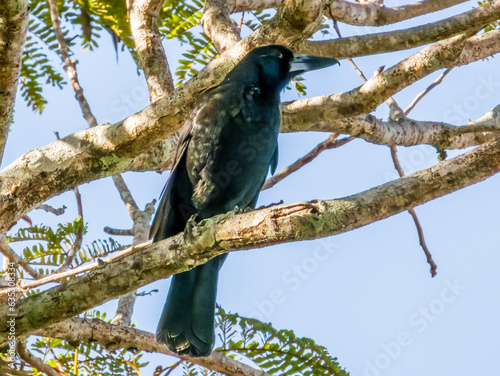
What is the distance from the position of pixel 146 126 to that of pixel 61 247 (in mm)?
1097

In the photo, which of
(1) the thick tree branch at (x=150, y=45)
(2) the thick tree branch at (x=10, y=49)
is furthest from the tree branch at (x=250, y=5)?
(2) the thick tree branch at (x=10, y=49)

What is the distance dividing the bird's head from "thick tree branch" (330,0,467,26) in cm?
30

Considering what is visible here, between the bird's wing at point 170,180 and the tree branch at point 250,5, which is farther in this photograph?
the tree branch at point 250,5

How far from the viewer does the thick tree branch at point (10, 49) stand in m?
2.22

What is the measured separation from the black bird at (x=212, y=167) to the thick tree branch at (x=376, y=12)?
0.52 m

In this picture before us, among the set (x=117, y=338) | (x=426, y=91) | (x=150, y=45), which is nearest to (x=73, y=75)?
(x=150, y=45)

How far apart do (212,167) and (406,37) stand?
51.8 inches

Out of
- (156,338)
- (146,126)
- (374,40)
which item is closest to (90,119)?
(146,126)

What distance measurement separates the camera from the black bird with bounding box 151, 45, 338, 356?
3.60 metres

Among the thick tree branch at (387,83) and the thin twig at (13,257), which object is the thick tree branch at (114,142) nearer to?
the thick tree branch at (387,83)

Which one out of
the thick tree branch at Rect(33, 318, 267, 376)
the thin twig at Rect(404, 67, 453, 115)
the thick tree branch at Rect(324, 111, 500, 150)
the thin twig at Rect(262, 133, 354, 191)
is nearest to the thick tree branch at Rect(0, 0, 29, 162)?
the thick tree branch at Rect(33, 318, 267, 376)

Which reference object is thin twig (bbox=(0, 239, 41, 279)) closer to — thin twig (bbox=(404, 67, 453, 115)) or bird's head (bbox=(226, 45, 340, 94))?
bird's head (bbox=(226, 45, 340, 94))

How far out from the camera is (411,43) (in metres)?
2.93

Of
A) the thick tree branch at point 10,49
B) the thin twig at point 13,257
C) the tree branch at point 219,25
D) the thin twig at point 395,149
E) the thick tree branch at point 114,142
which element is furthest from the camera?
the tree branch at point 219,25
